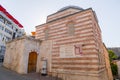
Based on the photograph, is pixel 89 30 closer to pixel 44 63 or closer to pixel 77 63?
pixel 77 63

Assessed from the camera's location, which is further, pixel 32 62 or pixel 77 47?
pixel 32 62

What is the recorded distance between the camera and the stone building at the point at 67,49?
9719 millimetres

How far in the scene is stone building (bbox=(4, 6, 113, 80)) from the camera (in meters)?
9.72

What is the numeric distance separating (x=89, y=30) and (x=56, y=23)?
4.90 metres

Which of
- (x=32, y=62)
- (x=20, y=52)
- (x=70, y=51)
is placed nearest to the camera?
(x=70, y=51)

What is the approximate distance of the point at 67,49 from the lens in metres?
11.3

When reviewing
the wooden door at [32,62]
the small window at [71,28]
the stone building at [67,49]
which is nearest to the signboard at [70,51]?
the stone building at [67,49]

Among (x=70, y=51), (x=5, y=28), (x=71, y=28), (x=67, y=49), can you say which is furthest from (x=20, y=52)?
(x=5, y=28)

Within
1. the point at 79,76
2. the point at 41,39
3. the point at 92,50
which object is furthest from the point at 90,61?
the point at 41,39

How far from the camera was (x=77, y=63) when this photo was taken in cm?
1023

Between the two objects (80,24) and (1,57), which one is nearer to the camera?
(80,24)

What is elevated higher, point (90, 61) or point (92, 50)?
point (92, 50)

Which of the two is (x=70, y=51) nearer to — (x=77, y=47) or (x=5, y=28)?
(x=77, y=47)

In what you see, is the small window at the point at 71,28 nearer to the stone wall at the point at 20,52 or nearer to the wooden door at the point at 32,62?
the stone wall at the point at 20,52
